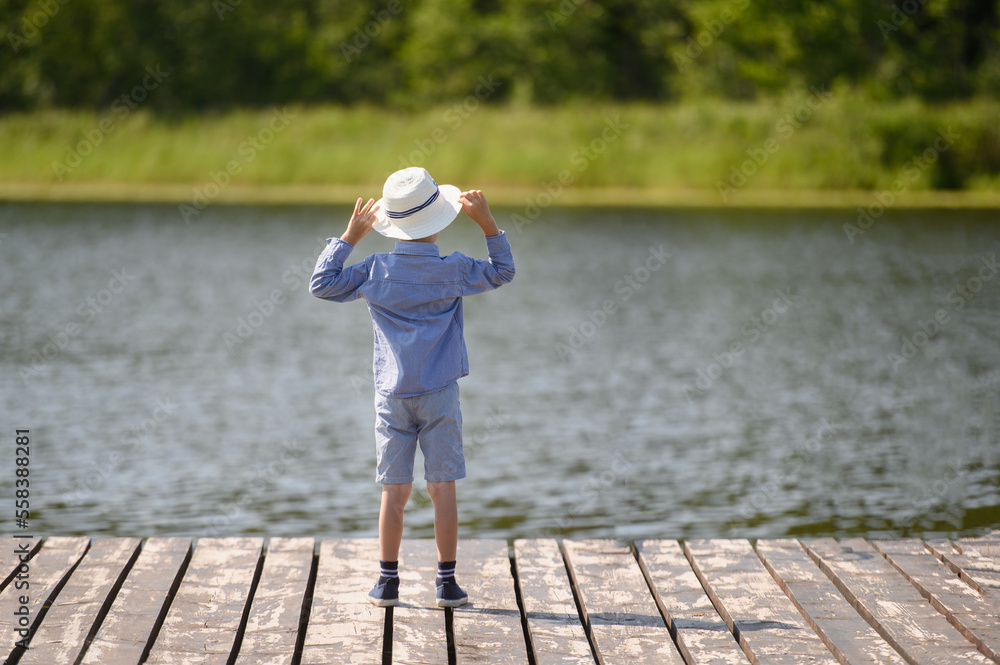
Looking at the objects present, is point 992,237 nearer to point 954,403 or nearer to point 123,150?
point 954,403

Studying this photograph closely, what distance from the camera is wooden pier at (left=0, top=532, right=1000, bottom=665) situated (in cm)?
304

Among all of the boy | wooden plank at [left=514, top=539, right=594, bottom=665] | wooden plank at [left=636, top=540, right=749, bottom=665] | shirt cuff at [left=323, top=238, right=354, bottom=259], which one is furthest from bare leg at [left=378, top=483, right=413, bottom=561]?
wooden plank at [left=636, top=540, right=749, bottom=665]

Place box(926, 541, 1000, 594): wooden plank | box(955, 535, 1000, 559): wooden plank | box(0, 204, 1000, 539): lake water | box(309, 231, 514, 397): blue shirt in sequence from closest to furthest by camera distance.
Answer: box(309, 231, 514, 397): blue shirt
box(926, 541, 1000, 594): wooden plank
box(955, 535, 1000, 559): wooden plank
box(0, 204, 1000, 539): lake water

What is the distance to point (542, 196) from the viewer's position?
888 inches

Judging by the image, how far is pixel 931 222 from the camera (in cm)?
1822

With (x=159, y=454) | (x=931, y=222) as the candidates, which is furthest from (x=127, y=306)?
(x=931, y=222)

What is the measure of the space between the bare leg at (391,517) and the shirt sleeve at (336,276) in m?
0.55

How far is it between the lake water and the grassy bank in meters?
7.81

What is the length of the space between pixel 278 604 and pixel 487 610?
22.9 inches

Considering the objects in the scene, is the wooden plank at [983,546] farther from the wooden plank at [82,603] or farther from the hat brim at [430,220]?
the wooden plank at [82,603]

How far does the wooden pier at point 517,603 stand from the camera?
3.04 m

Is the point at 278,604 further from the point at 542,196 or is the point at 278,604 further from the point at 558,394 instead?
the point at 542,196

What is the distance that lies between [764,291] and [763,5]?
2156 cm

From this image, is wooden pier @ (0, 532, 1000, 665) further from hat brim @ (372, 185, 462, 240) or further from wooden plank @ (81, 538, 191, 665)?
hat brim @ (372, 185, 462, 240)
